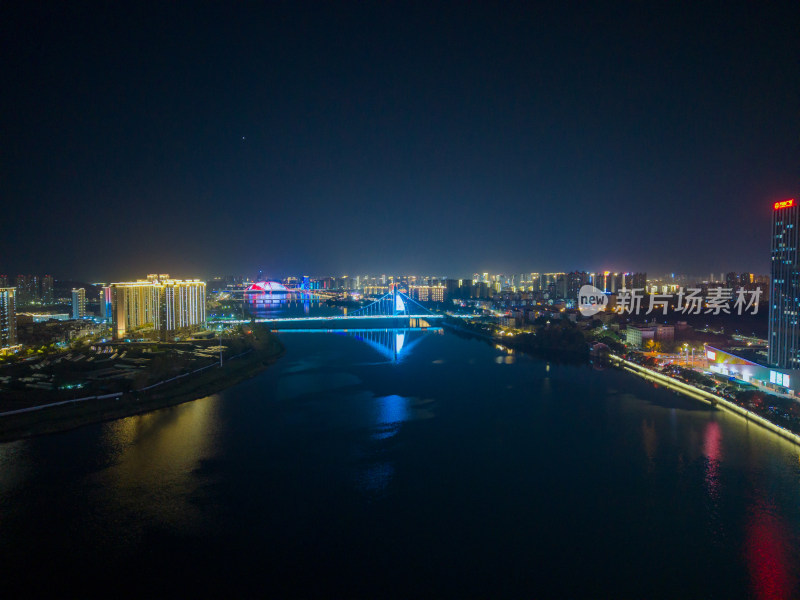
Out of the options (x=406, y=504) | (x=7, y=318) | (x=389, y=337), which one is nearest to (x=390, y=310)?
(x=389, y=337)

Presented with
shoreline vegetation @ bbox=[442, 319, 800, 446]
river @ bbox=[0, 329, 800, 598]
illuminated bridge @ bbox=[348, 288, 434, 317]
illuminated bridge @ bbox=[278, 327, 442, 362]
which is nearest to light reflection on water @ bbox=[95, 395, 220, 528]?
river @ bbox=[0, 329, 800, 598]

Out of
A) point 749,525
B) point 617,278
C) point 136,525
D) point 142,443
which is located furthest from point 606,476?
point 617,278

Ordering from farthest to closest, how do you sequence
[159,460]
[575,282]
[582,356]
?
[575,282] < [582,356] < [159,460]

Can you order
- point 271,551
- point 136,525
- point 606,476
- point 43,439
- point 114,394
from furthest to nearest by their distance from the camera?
point 114,394 < point 43,439 < point 606,476 < point 136,525 < point 271,551

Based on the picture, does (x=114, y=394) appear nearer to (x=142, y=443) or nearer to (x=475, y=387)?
(x=142, y=443)

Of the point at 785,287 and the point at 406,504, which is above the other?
the point at 785,287

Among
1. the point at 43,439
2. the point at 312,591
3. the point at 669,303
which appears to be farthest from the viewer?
the point at 669,303

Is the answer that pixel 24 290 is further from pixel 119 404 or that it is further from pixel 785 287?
pixel 785 287

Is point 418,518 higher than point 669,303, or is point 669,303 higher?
point 669,303
